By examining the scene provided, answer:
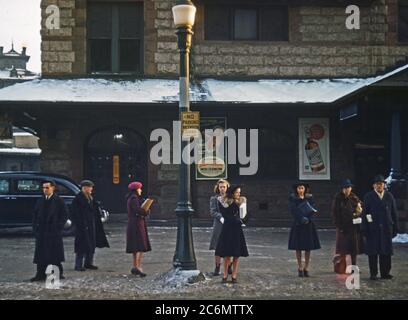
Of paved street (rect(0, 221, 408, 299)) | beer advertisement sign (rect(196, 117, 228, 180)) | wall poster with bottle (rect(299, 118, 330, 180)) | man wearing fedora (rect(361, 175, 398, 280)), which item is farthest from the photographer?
wall poster with bottle (rect(299, 118, 330, 180))

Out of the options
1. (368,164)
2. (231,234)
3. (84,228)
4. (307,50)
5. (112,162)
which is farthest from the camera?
(368,164)

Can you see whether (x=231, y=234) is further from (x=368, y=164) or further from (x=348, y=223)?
(x=368, y=164)

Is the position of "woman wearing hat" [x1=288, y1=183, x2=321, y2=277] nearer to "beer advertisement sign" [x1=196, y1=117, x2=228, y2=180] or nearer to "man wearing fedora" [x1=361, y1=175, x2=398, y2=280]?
"man wearing fedora" [x1=361, y1=175, x2=398, y2=280]

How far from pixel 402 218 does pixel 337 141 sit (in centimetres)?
376

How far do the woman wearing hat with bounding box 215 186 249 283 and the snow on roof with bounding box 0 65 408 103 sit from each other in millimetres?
7656

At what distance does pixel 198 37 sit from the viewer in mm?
19578

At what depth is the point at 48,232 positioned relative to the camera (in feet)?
33.7

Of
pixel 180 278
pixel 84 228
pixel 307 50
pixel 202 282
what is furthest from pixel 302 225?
pixel 307 50

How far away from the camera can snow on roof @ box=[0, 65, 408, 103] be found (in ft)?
58.1

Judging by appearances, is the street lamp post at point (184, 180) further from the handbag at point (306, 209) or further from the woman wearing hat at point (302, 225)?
the handbag at point (306, 209)

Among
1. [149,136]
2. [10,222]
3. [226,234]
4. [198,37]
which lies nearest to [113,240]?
[10,222]

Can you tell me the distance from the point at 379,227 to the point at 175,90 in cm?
953

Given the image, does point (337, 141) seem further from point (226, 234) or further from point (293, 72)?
point (226, 234)

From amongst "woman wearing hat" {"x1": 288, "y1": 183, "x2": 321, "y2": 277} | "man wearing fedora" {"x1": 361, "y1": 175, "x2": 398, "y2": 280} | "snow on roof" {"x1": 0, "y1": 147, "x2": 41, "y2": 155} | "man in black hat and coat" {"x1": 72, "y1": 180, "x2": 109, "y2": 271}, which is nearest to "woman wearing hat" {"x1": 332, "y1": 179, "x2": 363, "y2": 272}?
"man wearing fedora" {"x1": 361, "y1": 175, "x2": 398, "y2": 280}
